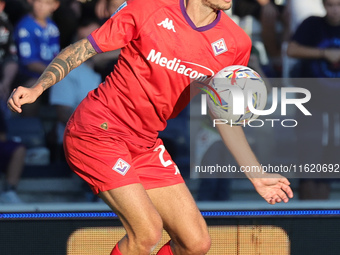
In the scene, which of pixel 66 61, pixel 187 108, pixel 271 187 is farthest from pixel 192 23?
pixel 187 108

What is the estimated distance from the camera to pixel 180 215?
154 inches

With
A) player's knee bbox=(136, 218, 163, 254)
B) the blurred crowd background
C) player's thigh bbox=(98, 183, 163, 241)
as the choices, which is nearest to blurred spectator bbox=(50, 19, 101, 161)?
the blurred crowd background

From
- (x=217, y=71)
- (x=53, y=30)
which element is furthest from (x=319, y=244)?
(x=53, y=30)

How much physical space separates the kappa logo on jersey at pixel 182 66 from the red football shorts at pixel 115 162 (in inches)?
19.6

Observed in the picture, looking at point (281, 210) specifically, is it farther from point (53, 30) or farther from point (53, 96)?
point (53, 30)

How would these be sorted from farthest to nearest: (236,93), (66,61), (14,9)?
1. (14,9)
2. (236,93)
3. (66,61)

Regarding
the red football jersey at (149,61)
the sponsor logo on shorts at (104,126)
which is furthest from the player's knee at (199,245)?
the sponsor logo on shorts at (104,126)

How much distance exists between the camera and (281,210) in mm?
4309

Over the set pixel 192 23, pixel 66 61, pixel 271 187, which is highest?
pixel 192 23

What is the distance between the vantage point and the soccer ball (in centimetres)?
399

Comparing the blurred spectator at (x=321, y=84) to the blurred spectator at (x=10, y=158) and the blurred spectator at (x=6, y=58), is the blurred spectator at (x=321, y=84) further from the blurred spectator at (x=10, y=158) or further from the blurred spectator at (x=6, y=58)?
the blurred spectator at (x=6, y=58)

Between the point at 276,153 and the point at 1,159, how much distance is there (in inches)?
101

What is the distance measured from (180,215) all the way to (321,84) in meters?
2.70

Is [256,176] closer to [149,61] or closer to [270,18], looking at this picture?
[149,61]
